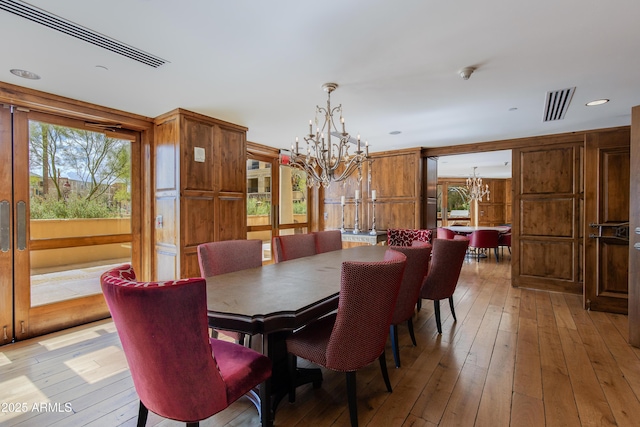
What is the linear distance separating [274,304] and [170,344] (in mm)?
550

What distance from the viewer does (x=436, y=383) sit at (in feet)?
7.14

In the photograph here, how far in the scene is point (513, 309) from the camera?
149 inches

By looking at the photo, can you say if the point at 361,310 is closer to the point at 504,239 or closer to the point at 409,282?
the point at 409,282

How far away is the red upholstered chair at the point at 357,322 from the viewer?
155 centimetres

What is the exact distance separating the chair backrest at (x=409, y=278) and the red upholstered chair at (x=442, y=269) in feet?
2.39

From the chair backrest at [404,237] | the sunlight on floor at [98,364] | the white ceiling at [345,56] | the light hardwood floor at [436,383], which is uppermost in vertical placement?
the white ceiling at [345,56]

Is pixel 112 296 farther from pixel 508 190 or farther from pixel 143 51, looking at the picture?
pixel 508 190

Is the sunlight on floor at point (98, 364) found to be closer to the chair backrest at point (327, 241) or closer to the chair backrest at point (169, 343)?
the chair backrest at point (169, 343)

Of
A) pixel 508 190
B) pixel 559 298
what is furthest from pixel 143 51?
pixel 508 190

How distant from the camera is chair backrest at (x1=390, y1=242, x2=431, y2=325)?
2.25 meters

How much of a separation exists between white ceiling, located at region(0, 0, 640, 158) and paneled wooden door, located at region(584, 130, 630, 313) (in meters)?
0.47

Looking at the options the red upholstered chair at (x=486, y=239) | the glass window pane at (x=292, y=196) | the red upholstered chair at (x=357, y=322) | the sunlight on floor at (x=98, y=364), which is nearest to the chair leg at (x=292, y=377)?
the red upholstered chair at (x=357, y=322)

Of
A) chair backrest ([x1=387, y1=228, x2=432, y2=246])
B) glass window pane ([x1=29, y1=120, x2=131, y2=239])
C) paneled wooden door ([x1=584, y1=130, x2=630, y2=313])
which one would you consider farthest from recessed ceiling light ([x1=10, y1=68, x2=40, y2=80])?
paneled wooden door ([x1=584, y1=130, x2=630, y2=313])

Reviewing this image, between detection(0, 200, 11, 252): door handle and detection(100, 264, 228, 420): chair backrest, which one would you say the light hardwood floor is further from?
detection(0, 200, 11, 252): door handle
